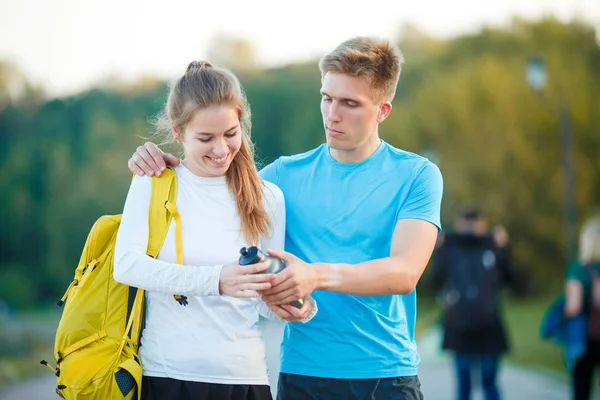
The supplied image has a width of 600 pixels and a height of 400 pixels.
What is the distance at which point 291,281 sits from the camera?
3.37 m

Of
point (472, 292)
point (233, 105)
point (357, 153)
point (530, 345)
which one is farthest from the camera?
point (530, 345)

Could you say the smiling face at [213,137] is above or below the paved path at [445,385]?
above

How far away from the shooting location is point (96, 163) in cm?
5081

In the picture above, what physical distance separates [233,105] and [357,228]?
0.74 metres

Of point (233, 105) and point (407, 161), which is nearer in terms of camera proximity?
point (233, 105)

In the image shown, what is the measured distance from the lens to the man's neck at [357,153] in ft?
13.4

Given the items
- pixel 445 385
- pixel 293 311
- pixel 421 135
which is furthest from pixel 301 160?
pixel 421 135

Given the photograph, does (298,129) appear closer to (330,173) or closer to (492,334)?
(492,334)

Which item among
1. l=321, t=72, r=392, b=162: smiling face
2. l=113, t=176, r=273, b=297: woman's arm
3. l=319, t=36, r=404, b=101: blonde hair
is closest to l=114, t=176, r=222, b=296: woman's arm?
l=113, t=176, r=273, b=297: woman's arm

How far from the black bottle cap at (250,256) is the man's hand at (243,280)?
2cm

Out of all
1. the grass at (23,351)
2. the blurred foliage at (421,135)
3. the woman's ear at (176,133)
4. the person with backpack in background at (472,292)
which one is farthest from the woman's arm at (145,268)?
the blurred foliage at (421,135)

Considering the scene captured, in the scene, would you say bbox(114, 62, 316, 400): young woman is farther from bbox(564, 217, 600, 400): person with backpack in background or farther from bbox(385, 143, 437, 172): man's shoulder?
bbox(564, 217, 600, 400): person with backpack in background

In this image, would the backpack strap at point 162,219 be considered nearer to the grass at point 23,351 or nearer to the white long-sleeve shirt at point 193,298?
the white long-sleeve shirt at point 193,298

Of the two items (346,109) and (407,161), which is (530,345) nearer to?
(407,161)
